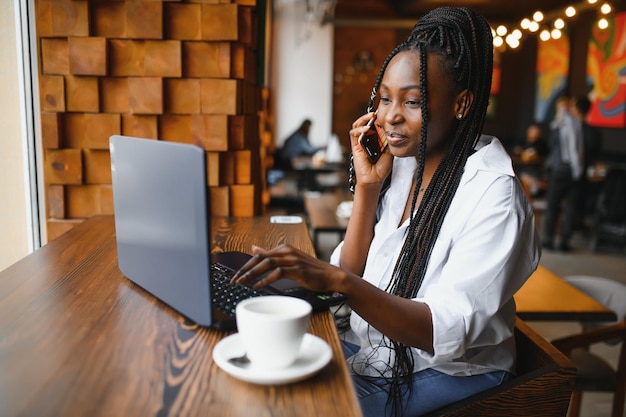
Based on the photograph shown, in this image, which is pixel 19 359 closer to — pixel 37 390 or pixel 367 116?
pixel 37 390

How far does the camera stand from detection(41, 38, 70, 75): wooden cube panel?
1941 millimetres

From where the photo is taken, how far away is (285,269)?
926 mm

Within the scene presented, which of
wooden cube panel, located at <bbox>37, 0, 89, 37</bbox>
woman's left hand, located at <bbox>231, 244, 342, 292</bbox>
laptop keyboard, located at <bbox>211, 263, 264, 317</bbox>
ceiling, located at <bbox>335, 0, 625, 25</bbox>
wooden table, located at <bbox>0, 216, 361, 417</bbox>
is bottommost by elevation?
wooden table, located at <bbox>0, 216, 361, 417</bbox>

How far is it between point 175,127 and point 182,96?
0.11 meters

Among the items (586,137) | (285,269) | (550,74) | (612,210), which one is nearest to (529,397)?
(285,269)

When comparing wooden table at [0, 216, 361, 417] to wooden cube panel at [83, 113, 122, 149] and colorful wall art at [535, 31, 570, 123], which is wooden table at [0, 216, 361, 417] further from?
colorful wall art at [535, 31, 570, 123]

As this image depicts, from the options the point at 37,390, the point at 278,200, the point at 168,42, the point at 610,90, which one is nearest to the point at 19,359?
the point at 37,390

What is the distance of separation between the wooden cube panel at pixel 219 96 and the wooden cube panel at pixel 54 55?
46cm

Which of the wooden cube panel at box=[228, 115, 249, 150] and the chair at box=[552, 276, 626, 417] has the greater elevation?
the wooden cube panel at box=[228, 115, 249, 150]

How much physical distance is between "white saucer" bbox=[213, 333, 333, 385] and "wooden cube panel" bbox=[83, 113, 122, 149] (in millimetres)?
1362

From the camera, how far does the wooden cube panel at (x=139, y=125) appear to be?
2.04m

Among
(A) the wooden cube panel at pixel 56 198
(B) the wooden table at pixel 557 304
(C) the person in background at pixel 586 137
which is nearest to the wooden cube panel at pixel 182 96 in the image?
(A) the wooden cube panel at pixel 56 198

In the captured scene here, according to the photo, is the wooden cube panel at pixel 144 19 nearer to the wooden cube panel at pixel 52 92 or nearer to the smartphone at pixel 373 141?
the wooden cube panel at pixel 52 92

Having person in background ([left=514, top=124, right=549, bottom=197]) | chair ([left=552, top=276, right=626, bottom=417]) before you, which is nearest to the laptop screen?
chair ([left=552, top=276, right=626, bottom=417])
